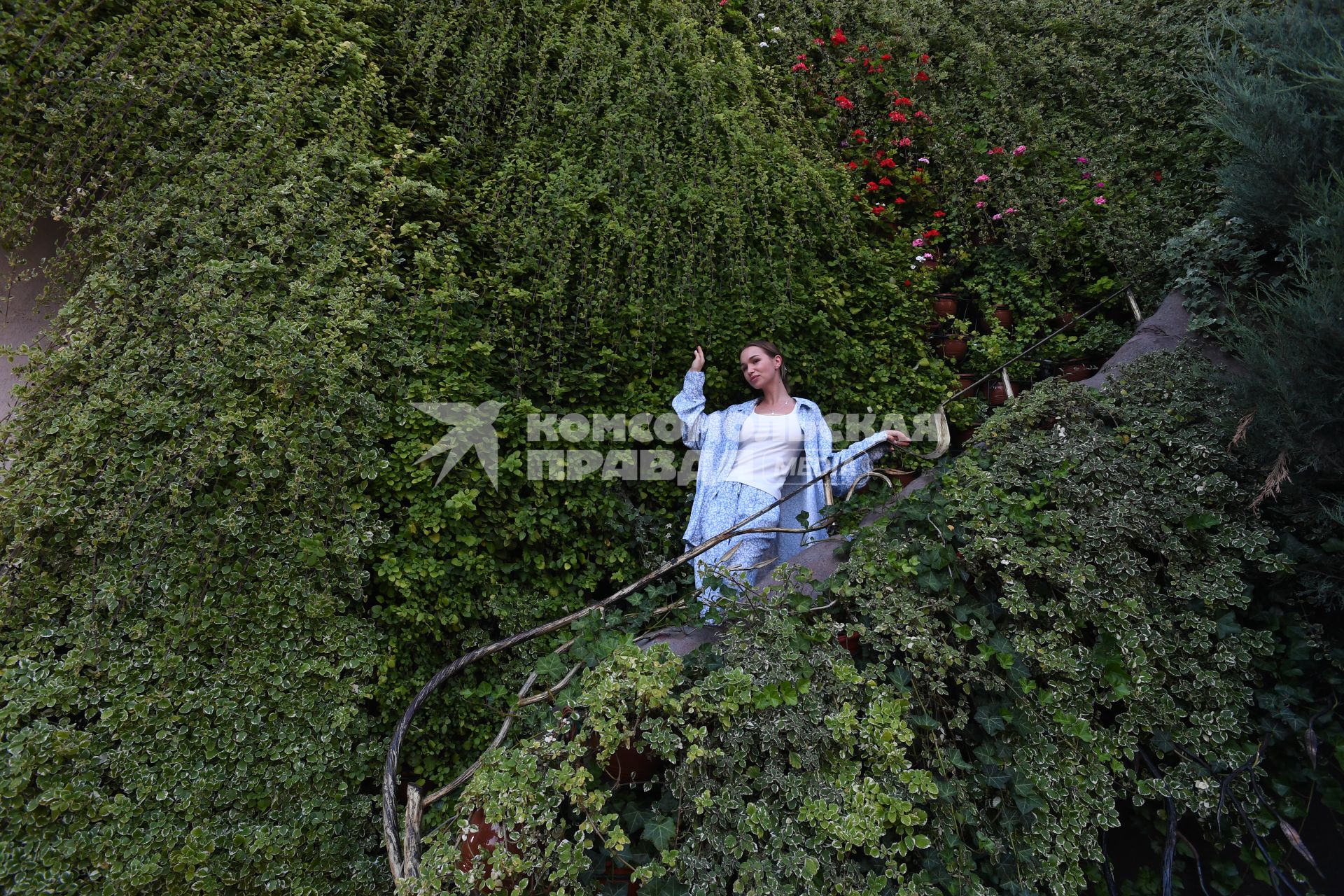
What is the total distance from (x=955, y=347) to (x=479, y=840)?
3.63 m

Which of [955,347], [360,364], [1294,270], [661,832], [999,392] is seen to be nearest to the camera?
[661,832]

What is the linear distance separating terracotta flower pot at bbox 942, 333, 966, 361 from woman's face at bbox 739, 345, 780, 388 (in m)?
1.39

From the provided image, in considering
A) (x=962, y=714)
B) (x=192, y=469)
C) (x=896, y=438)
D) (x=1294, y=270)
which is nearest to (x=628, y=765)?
(x=962, y=714)

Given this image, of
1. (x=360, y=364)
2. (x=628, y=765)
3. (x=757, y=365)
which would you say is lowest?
(x=628, y=765)

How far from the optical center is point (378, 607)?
8.44 ft

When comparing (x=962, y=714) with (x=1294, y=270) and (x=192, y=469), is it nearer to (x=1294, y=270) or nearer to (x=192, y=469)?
(x=1294, y=270)

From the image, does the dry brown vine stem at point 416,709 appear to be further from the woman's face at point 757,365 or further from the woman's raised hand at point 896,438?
the woman's face at point 757,365

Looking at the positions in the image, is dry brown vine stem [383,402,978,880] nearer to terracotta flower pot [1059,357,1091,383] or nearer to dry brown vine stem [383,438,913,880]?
dry brown vine stem [383,438,913,880]

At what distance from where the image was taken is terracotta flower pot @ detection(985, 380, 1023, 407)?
374 cm

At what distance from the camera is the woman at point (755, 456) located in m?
3.10

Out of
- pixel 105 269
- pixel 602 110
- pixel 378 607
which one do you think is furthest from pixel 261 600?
pixel 602 110

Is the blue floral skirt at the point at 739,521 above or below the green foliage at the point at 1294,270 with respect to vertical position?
below

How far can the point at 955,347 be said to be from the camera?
3.98m

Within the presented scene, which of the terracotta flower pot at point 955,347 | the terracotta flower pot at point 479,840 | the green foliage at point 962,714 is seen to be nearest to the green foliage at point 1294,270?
the green foliage at point 962,714
